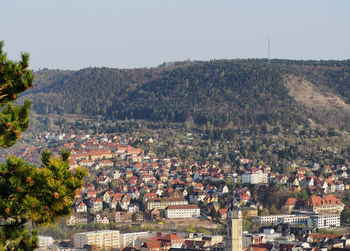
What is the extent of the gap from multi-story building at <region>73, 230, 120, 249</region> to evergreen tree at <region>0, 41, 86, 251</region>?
44.9m

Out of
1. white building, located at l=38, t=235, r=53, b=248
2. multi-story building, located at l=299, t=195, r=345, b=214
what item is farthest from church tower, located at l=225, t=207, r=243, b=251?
multi-story building, located at l=299, t=195, r=345, b=214

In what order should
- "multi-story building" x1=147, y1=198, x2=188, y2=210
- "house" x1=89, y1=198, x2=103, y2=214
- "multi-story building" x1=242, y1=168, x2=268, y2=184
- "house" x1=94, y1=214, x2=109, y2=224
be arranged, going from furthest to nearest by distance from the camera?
"multi-story building" x1=242, y1=168, x2=268, y2=184 → "multi-story building" x1=147, y1=198, x2=188, y2=210 → "house" x1=89, y1=198, x2=103, y2=214 → "house" x1=94, y1=214, x2=109, y2=224

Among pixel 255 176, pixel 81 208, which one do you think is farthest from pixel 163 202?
pixel 255 176

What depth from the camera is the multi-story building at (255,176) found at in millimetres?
80812

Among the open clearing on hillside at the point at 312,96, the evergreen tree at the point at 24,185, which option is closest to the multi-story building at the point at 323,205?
the open clearing on hillside at the point at 312,96

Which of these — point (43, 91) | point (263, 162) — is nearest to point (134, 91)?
point (43, 91)

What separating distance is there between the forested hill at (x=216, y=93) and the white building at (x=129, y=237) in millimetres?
58055

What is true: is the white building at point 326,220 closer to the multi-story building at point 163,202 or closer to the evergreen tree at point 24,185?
the multi-story building at point 163,202

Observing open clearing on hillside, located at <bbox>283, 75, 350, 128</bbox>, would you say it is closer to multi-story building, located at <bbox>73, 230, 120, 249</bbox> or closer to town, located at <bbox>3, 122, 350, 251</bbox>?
town, located at <bbox>3, 122, 350, 251</bbox>

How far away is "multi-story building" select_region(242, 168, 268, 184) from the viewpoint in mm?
80812

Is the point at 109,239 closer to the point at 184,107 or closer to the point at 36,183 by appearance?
the point at 36,183

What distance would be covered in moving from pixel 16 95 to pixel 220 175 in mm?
74670

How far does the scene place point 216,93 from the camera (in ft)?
447

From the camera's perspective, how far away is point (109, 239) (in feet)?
184
